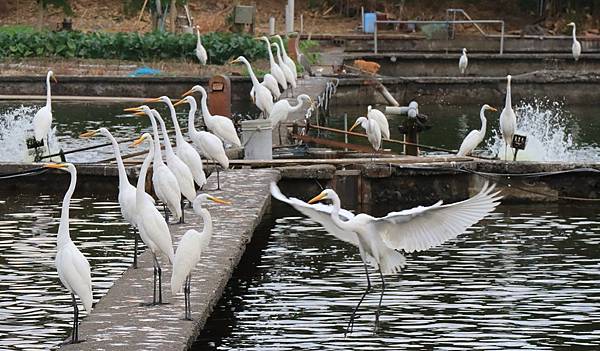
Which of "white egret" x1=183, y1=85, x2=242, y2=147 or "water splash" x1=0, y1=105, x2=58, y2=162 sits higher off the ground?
"white egret" x1=183, y1=85, x2=242, y2=147

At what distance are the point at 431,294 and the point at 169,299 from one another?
3.18 m

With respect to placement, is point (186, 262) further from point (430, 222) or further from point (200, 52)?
point (200, 52)

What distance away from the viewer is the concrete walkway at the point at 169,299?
10539 millimetres

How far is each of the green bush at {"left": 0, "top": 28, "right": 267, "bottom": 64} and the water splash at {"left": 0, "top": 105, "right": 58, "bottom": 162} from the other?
26.9ft

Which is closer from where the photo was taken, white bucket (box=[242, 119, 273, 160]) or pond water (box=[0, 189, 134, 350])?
pond water (box=[0, 189, 134, 350])

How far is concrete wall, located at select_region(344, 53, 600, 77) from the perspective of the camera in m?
42.4

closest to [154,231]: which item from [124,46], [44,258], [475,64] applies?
[44,258]

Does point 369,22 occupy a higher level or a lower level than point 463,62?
higher

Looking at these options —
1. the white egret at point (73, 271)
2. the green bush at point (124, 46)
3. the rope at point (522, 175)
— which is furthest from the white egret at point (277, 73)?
the white egret at point (73, 271)

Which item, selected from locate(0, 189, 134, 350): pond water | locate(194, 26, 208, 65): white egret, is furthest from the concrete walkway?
locate(194, 26, 208, 65): white egret

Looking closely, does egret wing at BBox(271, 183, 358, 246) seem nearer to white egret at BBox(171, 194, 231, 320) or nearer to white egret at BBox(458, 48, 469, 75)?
white egret at BBox(171, 194, 231, 320)

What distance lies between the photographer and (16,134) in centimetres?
2530

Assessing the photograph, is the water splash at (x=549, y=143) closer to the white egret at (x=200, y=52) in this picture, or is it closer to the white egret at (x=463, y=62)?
the white egret at (x=463, y=62)

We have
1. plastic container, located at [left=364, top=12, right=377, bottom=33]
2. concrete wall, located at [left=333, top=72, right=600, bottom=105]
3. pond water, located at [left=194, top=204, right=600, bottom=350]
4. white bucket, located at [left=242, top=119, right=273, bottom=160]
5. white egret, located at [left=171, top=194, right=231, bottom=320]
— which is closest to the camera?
white egret, located at [left=171, top=194, right=231, bottom=320]
